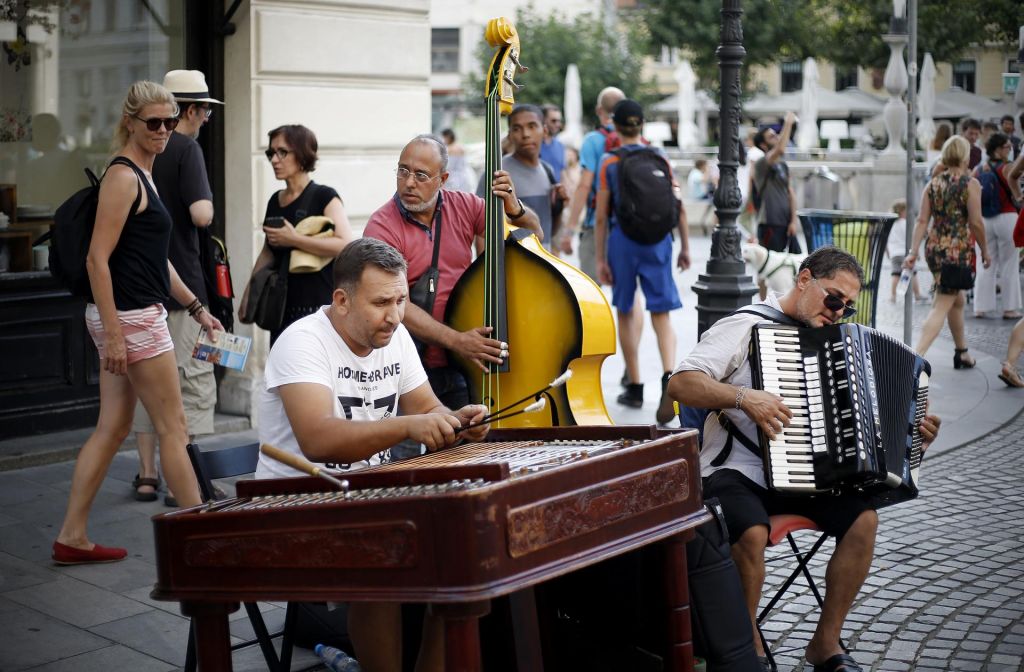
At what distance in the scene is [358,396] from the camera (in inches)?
148

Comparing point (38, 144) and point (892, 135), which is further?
point (892, 135)

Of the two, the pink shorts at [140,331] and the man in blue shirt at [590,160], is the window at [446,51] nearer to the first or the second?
the man in blue shirt at [590,160]

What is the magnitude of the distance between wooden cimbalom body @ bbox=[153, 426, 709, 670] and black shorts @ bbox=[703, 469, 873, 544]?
3.73ft

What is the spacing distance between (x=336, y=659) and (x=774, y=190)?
829 centimetres

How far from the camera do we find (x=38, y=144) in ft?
25.1

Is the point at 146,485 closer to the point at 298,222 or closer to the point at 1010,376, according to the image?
the point at 298,222

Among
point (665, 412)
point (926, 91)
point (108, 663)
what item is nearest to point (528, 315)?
point (108, 663)

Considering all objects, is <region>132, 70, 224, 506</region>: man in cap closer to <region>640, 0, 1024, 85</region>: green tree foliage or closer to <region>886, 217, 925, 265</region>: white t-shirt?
<region>886, 217, 925, 265</region>: white t-shirt

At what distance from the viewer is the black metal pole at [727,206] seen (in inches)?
277

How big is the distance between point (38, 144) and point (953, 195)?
21.8 feet

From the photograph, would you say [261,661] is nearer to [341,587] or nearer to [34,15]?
[341,587]

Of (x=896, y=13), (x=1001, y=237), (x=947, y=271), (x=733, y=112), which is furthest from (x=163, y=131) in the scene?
(x=896, y=13)

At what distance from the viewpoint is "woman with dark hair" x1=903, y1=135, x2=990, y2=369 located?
9969 mm

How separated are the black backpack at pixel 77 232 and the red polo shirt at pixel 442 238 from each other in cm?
96
